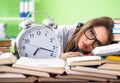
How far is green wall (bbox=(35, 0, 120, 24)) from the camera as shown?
3.44 m

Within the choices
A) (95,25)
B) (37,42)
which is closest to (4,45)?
(37,42)

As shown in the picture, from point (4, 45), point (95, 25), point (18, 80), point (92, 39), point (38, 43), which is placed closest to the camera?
point (18, 80)

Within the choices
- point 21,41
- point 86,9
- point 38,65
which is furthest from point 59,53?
point 86,9

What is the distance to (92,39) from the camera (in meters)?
1.39

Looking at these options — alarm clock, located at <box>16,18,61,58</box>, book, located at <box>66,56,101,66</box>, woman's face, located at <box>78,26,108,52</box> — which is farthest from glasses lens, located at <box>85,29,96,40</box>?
book, located at <box>66,56,101,66</box>

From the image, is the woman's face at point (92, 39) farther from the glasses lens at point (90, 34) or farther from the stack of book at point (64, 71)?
the stack of book at point (64, 71)

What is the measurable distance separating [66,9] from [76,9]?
5.2 inches

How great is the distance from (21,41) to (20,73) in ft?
1.01

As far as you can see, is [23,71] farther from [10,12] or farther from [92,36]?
[10,12]

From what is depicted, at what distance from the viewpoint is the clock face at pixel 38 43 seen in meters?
1.02

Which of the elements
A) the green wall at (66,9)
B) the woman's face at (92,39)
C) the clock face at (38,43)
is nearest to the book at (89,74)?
the clock face at (38,43)

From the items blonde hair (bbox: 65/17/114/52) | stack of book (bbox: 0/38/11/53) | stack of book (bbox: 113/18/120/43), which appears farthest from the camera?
stack of book (bbox: 113/18/120/43)

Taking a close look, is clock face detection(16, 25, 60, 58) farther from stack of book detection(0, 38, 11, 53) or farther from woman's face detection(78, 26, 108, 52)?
woman's face detection(78, 26, 108, 52)

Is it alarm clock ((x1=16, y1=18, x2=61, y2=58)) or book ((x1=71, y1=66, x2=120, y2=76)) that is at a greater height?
alarm clock ((x1=16, y1=18, x2=61, y2=58))
